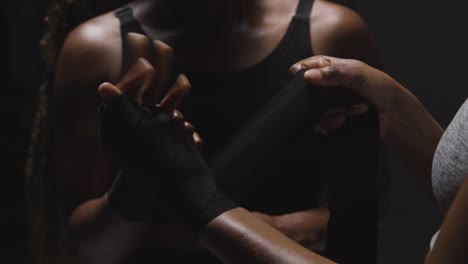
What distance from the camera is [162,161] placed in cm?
61

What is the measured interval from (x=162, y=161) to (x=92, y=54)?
12.4 inches

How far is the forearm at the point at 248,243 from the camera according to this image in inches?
23.3

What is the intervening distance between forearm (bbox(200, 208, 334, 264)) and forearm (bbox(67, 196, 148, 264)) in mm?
207

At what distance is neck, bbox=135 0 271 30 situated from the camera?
888 mm

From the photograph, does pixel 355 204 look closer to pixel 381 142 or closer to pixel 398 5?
pixel 381 142

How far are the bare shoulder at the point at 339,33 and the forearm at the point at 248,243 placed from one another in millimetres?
326

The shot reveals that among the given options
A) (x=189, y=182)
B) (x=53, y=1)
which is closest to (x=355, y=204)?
(x=189, y=182)

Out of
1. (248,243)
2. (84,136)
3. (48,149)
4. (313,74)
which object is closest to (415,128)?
(313,74)

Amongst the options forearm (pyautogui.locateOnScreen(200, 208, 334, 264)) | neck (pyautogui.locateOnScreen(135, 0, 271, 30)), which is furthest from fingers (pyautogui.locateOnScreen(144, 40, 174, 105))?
neck (pyautogui.locateOnScreen(135, 0, 271, 30))

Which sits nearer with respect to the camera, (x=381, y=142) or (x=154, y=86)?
(x=154, y=86)

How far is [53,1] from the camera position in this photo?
4.11ft

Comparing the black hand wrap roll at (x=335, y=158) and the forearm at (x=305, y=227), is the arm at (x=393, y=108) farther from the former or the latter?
the forearm at (x=305, y=227)

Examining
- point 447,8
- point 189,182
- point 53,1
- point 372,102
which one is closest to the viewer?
point 189,182

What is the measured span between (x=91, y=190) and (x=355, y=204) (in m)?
0.33
